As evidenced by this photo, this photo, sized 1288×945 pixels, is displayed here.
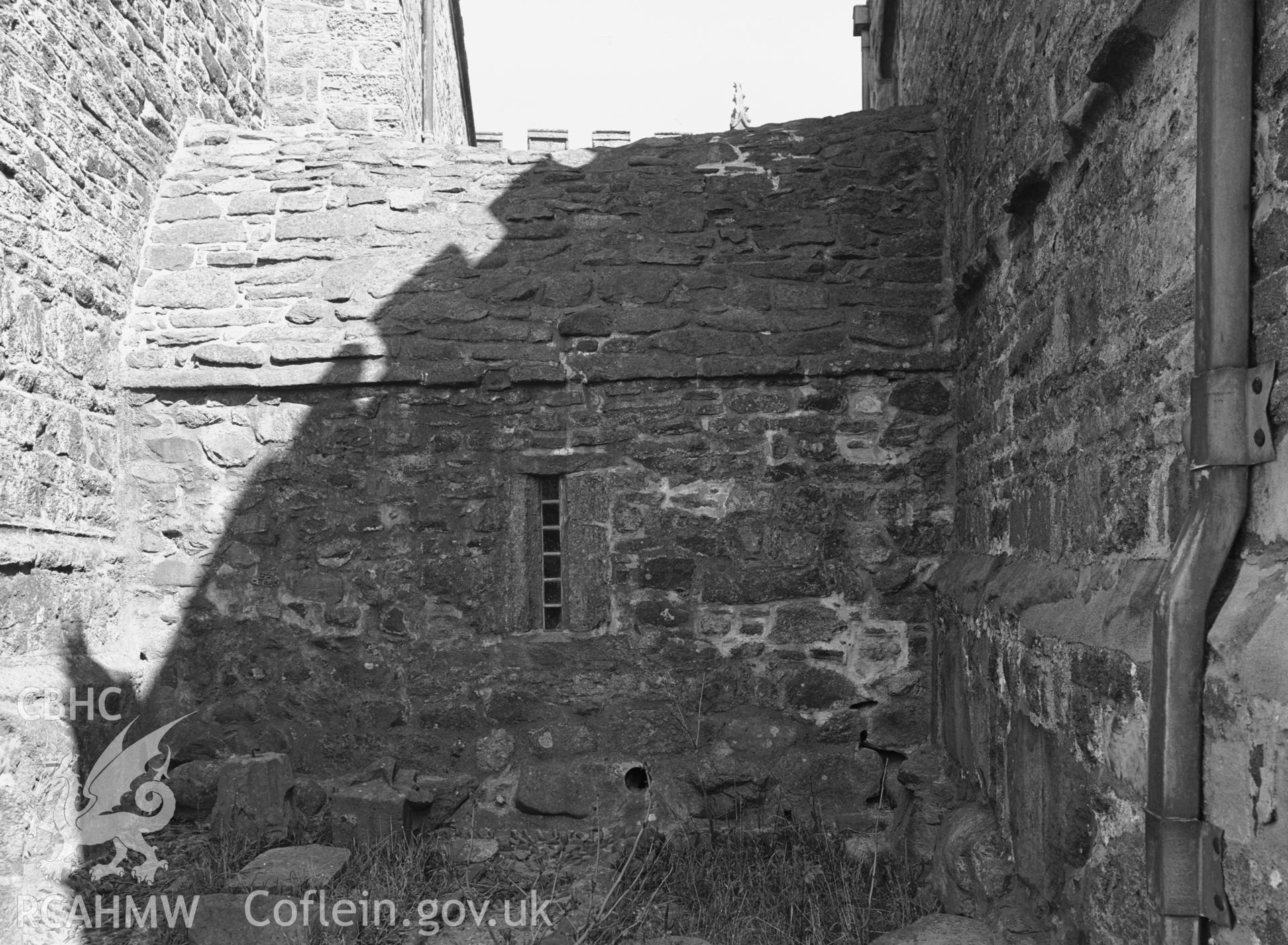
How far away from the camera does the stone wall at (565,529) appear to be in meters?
5.25

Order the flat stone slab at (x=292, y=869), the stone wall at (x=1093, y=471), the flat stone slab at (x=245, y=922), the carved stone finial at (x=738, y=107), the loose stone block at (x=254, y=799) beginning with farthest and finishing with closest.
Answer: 1. the carved stone finial at (x=738, y=107)
2. the loose stone block at (x=254, y=799)
3. the flat stone slab at (x=292, y=869)
4. the flat stone slab at (x=245, y=922)
5. the stone wall at (x=1093, y=471)

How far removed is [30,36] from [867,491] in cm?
465

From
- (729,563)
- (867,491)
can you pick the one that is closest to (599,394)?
(729,563)

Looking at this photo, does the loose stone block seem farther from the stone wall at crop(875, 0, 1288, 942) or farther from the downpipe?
the downpipe

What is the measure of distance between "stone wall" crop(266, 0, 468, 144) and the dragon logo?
5.49 meters

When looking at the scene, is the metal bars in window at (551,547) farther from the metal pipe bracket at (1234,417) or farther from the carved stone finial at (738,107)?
the carved stone finial at (738,107)

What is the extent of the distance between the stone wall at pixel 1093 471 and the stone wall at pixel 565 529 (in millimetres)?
691

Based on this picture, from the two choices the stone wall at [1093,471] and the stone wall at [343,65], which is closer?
the stone wall at [1093,471]

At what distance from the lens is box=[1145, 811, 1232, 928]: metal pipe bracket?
2.16 m

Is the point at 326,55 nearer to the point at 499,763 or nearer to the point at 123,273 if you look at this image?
the point at 123,273

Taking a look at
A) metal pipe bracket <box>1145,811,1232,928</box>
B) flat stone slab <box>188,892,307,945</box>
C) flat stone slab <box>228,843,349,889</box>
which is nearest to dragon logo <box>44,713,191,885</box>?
flat stone slab <box>228,843,349,889</box>

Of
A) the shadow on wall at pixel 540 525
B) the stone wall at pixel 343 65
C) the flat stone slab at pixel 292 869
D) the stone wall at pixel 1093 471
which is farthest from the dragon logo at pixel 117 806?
the stone wall at pixel 343 65

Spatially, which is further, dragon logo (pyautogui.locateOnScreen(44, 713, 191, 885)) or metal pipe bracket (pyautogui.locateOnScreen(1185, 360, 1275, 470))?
dragon logo (pyautogui.locateOnScreen(44, 713, 191, 885))

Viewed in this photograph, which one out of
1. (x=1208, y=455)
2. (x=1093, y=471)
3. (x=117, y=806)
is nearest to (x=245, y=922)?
(x=117, y=806)
